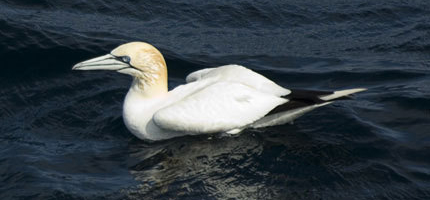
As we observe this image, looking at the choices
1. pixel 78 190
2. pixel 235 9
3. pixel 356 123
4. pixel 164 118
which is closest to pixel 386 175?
pixel 356 123

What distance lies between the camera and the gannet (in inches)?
361

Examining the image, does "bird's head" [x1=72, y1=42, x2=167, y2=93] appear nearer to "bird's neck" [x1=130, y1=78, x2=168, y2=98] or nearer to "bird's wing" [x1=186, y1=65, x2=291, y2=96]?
"bird's neck" [x1=130, y1=78, x2=168, y2=98]

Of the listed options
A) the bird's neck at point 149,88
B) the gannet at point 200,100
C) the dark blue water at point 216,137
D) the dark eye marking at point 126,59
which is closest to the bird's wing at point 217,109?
the gannet at point 200,100

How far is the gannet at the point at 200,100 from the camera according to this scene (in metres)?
9.18

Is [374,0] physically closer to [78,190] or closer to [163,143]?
[163,143]

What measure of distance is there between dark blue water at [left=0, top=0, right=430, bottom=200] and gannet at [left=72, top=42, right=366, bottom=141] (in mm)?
235

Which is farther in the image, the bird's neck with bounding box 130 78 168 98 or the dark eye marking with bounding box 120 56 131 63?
the bird's neck with bounding box 130 78 168 98

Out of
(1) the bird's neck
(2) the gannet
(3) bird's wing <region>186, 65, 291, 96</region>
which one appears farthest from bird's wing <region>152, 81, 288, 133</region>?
(1) the bird's neck

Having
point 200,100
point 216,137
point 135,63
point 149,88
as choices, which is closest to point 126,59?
point 135,63

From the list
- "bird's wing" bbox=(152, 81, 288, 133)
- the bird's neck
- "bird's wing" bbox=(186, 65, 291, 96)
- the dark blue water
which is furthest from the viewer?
the bird's neck

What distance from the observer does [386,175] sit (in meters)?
8.30

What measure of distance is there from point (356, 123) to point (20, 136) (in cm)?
434

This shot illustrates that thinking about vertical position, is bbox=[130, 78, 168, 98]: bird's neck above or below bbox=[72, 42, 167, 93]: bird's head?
below

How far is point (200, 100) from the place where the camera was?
30.3ft
